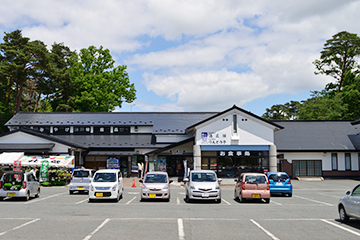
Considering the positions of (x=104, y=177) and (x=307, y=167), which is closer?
(x=104, y=177)

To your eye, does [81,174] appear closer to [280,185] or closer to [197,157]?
[280,185]

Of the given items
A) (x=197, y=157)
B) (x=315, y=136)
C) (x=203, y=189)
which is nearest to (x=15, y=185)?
(x=203, y=189)

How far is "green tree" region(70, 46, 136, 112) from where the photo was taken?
55.3 meters

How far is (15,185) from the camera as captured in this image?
18891mm

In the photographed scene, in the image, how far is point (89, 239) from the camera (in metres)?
9.24

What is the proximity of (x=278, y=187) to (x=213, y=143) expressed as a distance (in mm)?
13530

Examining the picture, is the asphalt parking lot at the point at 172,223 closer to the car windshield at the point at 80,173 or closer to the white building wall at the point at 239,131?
the car windshield at the point at 80,173

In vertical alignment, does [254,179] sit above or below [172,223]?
above

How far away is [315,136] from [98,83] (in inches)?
1331

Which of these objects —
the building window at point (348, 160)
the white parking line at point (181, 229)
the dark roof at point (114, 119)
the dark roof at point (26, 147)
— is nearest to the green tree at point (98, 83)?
the dark roof at point (114, 119)

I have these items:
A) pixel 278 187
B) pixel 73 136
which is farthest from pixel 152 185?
pixel 73 136

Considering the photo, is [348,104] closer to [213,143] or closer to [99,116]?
[213,143]

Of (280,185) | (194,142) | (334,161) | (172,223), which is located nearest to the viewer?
(172,223)

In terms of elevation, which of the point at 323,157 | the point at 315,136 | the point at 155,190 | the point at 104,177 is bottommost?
the point at 155,190
